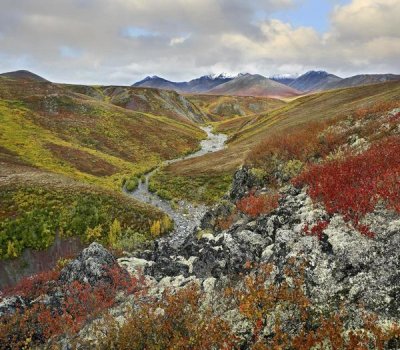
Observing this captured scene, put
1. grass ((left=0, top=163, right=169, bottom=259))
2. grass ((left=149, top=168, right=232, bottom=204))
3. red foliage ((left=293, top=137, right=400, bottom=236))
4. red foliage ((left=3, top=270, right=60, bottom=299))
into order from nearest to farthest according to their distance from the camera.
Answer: red foliage ((left=293, top=137, right=400, bottom=236)) < red foliage ((left=3, top=270, right=60, bottom=299)) < grass ((left=0, top=163, right=169, bottom=259)) < grass ((left=149, top=168, right=232, bottom=204))

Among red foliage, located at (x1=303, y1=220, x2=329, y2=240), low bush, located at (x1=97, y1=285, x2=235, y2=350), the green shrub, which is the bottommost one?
the green shrub

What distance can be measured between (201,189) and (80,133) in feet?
162

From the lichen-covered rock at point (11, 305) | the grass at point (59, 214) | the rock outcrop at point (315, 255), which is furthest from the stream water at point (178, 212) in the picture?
the lichen-covered rock at point (11, 305)

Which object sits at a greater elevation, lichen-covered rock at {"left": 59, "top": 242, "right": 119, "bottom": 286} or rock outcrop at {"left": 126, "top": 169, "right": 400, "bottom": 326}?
rock outcrop at {"left": 126, "top": 169, "right": 400, "bottom": 326}

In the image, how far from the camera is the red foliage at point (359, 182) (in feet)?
44.4

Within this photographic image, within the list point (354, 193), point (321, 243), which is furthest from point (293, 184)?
point (321, 243)

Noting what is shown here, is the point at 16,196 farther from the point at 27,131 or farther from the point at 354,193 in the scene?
the point at 27,131

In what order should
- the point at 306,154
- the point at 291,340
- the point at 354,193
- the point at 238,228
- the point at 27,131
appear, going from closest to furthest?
the point at 291,340 → the point at 354,193 → the point at 238,228 → the point at 306,154 → the point at 27,131

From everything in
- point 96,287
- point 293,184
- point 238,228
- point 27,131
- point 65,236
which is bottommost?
point 65,236

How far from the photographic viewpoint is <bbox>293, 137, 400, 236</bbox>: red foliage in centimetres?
1352

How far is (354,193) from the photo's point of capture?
14.3 m

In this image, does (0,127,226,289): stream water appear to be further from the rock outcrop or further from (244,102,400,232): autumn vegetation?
the rock outcrop

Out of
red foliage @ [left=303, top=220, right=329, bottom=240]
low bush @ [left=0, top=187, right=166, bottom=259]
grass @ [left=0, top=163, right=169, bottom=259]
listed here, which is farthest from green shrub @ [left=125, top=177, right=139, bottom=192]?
red foliage @ [left=303, top=220, right=329, bottom=240]

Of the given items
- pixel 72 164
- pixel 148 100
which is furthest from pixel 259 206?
pixel 148 100
